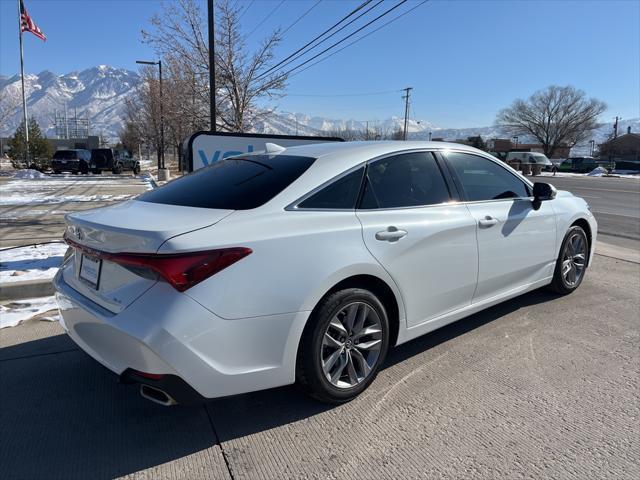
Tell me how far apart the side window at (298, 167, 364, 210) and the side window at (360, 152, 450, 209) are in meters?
0.08

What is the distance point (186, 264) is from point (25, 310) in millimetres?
3252

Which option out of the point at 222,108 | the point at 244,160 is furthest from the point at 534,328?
the point at 222,108

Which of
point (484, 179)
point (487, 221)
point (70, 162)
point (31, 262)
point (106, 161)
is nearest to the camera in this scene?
point (487, 221)

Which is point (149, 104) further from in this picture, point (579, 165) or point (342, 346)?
point (579, 165)

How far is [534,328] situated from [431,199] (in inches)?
65.1

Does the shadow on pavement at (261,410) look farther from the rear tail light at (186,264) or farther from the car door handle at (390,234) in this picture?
the car door handle at (390,234)

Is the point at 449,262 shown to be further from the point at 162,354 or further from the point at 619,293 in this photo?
the point at 619,293

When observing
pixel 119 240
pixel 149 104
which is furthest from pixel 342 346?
pixel 149 104

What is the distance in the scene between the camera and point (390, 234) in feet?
10.3

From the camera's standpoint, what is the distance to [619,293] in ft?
17.5

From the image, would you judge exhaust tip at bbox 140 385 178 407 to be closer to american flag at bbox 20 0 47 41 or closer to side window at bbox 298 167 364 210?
side window at bbox 298 167 364 210

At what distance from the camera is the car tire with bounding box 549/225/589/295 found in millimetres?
4883

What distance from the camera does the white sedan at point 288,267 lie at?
238 cm

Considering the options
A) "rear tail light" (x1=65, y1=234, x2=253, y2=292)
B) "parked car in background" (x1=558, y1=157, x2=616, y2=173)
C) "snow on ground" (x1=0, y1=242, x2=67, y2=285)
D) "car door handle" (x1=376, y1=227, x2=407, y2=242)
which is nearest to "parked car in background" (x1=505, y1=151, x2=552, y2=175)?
"parked car in background" (x1=558, y1=157, x2=616, y2=173)
